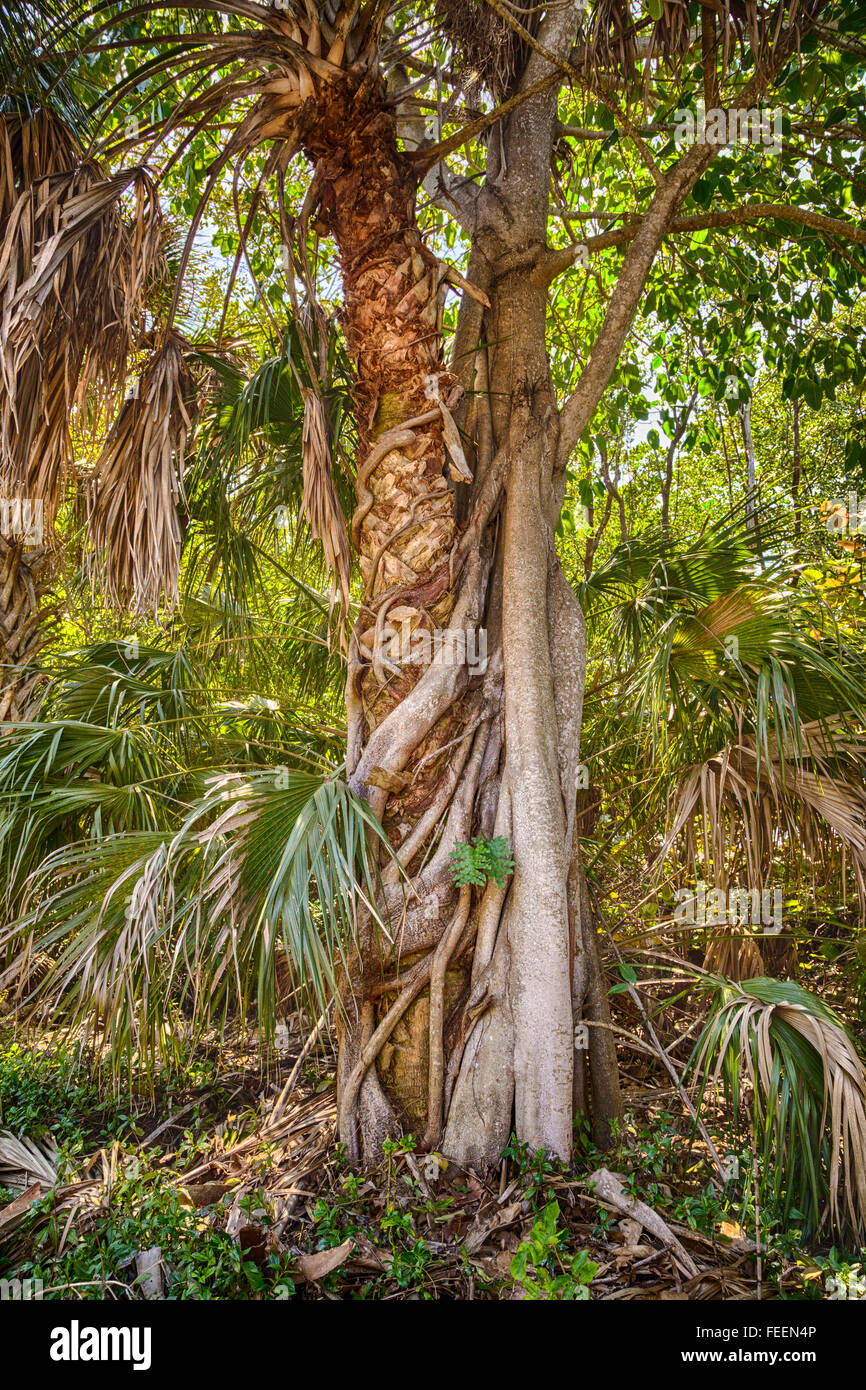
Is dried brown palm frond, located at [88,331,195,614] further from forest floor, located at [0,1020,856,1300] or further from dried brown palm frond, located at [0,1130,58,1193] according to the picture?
dried brown palm frond, located at [0,1130,58,1193]

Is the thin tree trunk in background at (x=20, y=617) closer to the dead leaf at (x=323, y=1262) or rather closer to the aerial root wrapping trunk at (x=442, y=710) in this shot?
the aerial root wrapping trunk at (x=442, y=710)

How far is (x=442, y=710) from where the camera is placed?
117 inches

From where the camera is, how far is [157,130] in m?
2.94

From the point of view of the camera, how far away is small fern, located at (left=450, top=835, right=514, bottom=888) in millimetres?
2820

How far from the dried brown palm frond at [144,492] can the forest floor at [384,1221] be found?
64.1 inches

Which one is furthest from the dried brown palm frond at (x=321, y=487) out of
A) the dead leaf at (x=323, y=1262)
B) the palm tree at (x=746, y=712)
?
the dead leaf at (x=323, y=1262)

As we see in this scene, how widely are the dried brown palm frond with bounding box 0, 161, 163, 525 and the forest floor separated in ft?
6.94

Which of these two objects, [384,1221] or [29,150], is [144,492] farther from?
[384,1221]

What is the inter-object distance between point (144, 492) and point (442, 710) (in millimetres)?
1341

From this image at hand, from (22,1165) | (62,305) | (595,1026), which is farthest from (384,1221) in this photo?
(62,305)

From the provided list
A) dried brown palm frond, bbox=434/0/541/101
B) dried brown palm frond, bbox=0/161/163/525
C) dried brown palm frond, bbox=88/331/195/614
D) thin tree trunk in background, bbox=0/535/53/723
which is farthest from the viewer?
thin tree trunk in background, bbox=0/535/53/723

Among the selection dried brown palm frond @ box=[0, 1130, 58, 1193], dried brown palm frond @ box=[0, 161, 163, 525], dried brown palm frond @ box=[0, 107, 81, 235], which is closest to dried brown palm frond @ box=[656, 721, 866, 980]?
dried brown palm frond @ box=[0, 1130, 58, 1193]

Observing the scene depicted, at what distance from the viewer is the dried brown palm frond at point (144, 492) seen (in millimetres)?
3035
